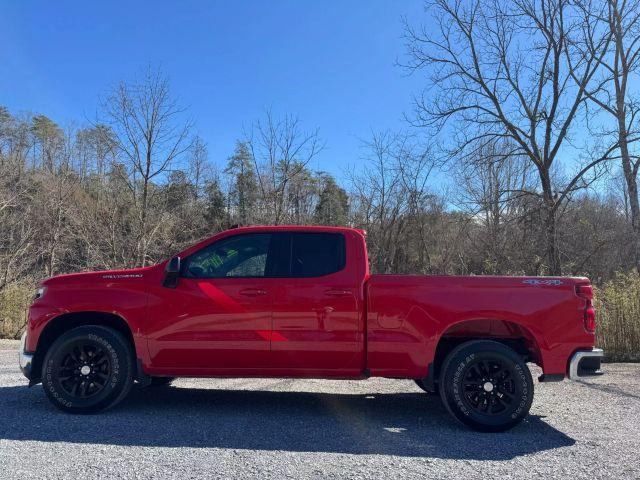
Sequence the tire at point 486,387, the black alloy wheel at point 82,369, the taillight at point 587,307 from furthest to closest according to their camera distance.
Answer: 1. the black alloy wheel at point 82,369
2. the taillight at point 587,307
3. the tire at point 486,387

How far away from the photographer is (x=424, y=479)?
12.4ft

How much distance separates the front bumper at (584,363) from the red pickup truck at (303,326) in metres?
0.01

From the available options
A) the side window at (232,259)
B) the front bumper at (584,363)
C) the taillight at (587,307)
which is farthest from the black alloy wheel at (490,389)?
the side window at (232,259)

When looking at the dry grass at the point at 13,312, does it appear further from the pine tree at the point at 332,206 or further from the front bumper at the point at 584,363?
Result: the pine tree at the point at 332,206

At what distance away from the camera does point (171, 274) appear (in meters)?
5.36

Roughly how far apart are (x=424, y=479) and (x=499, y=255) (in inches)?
523

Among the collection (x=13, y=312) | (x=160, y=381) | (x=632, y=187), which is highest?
(x=632, y=187)

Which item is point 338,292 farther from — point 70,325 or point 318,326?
point 70,325

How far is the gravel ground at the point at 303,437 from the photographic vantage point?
395 cm

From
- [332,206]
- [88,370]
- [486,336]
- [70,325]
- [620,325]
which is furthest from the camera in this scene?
[332,206]

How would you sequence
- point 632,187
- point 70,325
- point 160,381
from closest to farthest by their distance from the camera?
point 70,325
point 160,381
point 632,187

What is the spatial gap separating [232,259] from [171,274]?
652mm

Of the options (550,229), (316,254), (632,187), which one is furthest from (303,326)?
(632,187)

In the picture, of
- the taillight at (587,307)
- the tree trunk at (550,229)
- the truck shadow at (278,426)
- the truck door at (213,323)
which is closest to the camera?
the truck shadow at (278,426)
